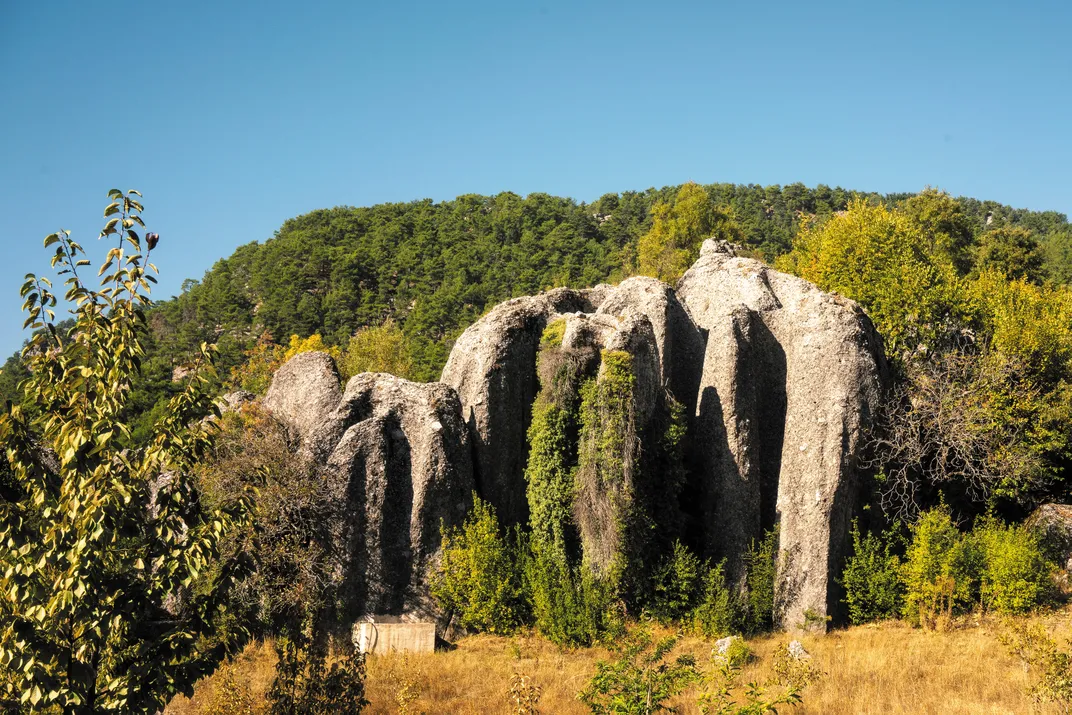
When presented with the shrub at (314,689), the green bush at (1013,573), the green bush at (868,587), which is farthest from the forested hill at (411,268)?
the shrub at (314,689)

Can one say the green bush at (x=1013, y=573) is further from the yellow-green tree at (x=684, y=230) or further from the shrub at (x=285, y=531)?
the yellow-green tree at (x=684, y=230)

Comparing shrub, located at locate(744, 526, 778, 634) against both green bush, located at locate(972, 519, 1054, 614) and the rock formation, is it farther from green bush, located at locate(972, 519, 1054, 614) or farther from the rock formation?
green bush, located at locate(972, 519, 1054, 614)

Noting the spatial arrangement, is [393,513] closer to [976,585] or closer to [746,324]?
[746,324]

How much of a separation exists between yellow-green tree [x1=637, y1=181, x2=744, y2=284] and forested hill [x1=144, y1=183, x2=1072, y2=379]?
3.27m

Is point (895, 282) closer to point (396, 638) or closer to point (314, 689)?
point (396, 638)

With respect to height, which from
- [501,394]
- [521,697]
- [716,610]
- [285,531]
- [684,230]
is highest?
[684,230]

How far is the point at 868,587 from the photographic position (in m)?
21.9

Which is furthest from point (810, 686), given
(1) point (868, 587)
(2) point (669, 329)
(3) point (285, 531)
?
(3) point (285, 531)

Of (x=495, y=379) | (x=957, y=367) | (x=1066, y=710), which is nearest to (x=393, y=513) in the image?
(x=495, y=379)

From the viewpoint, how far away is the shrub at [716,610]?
20.8 m

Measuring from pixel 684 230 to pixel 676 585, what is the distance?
156 feet

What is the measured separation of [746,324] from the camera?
75.6 feet

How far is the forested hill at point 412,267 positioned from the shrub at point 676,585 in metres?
39.2

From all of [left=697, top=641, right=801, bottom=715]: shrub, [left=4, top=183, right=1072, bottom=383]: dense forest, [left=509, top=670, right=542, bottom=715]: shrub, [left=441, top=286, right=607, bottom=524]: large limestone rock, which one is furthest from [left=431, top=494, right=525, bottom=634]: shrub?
[left=4, top=183, right=1072, bottom=383]: dense forest
